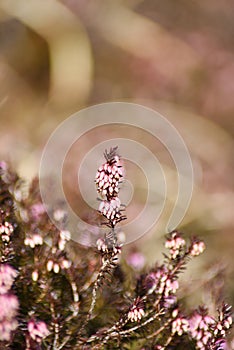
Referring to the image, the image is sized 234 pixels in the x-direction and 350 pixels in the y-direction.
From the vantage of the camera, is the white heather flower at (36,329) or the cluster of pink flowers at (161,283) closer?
the white heather flower at (36,329)

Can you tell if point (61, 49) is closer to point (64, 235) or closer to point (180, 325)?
point (64, 235)

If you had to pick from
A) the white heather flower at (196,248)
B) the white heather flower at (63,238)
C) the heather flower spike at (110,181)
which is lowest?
the white heather flower at (196,248)

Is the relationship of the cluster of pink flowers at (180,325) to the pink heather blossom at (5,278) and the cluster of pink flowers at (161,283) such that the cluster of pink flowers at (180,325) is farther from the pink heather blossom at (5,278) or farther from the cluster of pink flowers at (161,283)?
the pink heather blossom at (5,278)

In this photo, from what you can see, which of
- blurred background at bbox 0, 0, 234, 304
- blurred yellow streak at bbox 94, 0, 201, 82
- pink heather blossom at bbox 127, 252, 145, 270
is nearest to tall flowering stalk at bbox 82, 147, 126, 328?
pink heather blossom at bbox 127, 252, 145, 270

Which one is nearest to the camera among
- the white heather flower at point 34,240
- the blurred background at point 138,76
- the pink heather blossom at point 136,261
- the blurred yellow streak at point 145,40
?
the white heather flower at point 34,240

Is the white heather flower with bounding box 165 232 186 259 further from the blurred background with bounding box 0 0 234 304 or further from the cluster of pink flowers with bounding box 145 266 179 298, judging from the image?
the blurred background with bounding box 0 0 234 304

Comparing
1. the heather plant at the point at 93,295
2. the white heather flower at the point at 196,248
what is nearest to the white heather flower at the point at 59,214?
the heather plant at the point at 93,295
